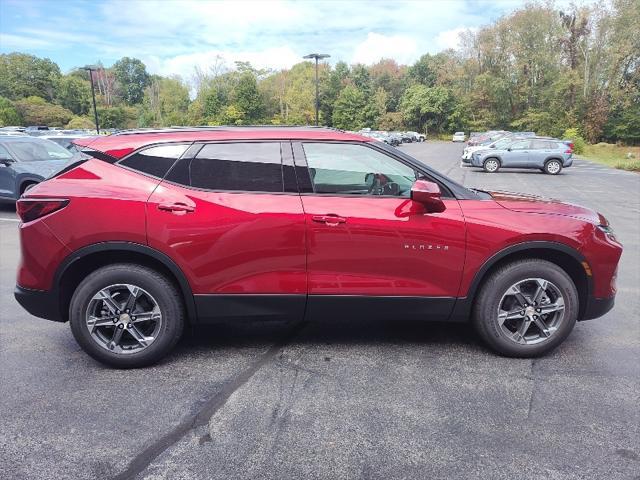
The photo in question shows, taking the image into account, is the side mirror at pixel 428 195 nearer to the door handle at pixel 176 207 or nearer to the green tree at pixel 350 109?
the door handle at pixel 176 207

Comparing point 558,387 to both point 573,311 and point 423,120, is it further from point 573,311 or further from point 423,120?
point 423,120

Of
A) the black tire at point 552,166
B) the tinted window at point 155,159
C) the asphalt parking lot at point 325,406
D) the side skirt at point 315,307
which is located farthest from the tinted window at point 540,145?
the tinted window at point 155,159

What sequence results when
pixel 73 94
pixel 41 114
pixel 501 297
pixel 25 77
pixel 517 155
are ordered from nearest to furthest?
pixel 501 297
pixel 517 155
pixel 41 114
pixel 25 77
pixel 73 94

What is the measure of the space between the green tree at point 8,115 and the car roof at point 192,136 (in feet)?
227

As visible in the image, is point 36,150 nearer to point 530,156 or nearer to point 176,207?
point 176,207

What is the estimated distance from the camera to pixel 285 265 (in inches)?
133

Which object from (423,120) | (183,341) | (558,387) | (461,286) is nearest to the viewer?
(558,387)

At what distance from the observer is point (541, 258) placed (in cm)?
361

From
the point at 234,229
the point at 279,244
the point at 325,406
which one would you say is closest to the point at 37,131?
the point at 234,229

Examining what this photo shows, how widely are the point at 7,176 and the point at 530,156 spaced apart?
756 inches

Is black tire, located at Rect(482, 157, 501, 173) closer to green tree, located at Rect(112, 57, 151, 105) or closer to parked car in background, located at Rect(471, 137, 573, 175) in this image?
parked car in background, located at Rect(471, 137, 573, 175)

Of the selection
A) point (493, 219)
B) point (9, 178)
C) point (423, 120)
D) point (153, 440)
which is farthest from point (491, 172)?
point (423, 120)

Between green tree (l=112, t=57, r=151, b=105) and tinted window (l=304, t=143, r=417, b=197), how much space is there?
138229 mm

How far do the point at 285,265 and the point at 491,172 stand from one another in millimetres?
19927
